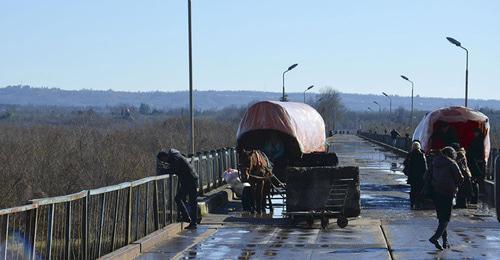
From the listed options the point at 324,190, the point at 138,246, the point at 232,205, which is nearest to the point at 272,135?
the point at 232,205

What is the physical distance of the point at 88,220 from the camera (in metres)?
14.5

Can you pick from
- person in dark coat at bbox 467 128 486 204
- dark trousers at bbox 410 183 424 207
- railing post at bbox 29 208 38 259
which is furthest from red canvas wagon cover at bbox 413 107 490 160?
railing post at bbox 29 208 38 259

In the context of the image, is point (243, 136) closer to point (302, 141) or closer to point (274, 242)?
point (302, 141)

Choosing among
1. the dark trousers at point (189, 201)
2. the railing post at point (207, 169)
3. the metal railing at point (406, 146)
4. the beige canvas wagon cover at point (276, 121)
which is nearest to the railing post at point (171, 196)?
the dark trousers at point (189, 201)

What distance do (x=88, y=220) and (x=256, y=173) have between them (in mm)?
9171

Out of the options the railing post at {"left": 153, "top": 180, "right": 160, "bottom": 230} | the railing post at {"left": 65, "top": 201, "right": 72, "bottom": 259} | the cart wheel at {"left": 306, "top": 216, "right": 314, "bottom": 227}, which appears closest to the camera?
the railing post at {"left": 65, "top": 201, "right": 72, "bottom": 259}

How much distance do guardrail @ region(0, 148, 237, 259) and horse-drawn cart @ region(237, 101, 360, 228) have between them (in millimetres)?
2737

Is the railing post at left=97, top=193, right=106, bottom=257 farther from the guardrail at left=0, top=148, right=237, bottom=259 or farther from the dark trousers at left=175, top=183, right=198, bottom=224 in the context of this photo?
the dark trousers at left=175, top=183, right=198, bottom=224

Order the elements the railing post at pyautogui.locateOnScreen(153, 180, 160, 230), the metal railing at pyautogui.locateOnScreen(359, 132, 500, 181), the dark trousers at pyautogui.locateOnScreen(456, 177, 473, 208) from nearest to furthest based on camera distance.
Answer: the railing post at pyautogui.locateOnScreen(153, 180, 160, 230) < the dark trousers at pyautogui.locateOnScreen(456, 177, 473, 208) < the metal railing at pyautogui.locateOnScreen(359, 132, 500, 181)

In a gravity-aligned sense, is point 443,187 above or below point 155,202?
above

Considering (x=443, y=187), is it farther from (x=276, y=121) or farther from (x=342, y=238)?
(x=276, y=121)

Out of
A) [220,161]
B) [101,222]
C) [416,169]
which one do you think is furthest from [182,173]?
[220,161]

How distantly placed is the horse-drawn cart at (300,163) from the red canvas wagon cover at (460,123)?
9.68 ft

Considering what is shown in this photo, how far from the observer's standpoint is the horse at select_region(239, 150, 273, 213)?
76.6 ft
